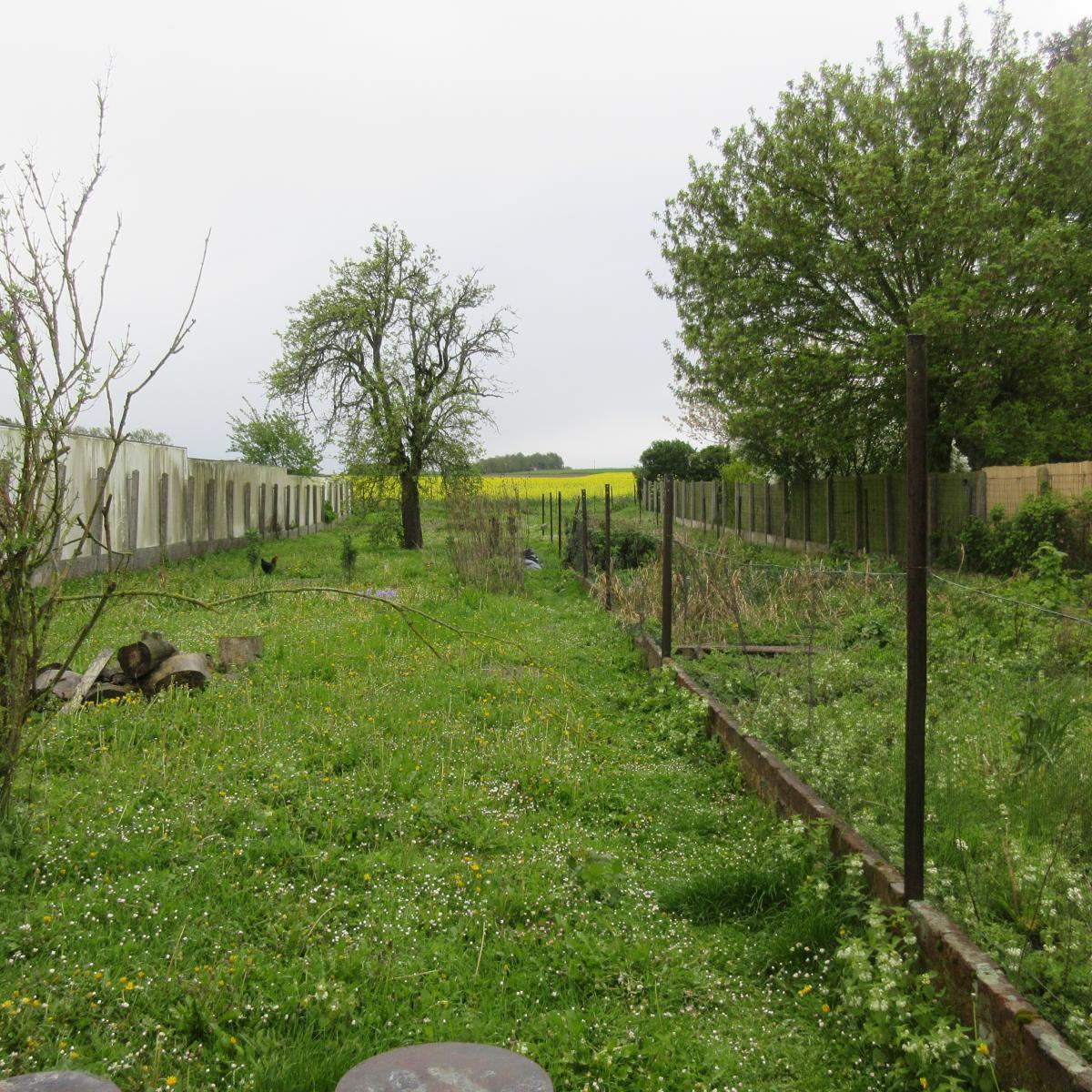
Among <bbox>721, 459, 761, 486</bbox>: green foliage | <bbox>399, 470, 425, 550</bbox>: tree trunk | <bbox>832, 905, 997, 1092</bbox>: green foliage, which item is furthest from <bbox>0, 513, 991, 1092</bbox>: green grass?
<bbox>721, 459, 761, 486</bbox>: green foliage

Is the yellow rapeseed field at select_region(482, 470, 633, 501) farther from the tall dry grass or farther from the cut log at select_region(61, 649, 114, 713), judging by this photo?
the cut log at select_region(61, 649, 114, 713)

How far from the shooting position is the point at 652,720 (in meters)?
6.95

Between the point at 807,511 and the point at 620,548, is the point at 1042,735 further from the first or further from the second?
the point at 807,511

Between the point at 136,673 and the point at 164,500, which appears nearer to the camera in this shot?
the point at 136,673

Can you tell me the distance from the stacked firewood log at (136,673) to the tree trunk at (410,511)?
20.1 m

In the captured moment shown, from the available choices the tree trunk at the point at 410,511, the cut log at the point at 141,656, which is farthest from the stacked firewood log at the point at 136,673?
the tree trunk at the point at 410,511

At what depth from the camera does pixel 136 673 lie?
7062mm

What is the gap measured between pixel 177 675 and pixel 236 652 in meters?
1.03

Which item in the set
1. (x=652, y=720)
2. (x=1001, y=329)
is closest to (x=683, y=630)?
(x=652, y=720)

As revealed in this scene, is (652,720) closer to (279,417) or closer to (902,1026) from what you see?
(902,1026)

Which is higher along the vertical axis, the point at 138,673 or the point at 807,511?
the point at 807,511

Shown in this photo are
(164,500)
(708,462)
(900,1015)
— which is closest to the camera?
(900,1015)

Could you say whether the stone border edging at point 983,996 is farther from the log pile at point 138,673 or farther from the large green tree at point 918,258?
the large green tree at point 918,258

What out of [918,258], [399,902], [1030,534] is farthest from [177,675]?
[918,258]
